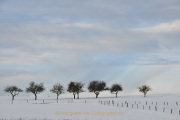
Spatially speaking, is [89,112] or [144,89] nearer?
[89,112]

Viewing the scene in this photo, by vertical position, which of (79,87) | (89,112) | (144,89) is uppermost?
(79,87)

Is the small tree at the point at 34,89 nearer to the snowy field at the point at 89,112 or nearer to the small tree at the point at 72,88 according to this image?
the small tree at the point at 72,88

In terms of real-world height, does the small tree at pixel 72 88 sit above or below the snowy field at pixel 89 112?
above

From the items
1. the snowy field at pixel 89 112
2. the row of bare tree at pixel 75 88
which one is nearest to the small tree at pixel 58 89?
the row of bare tree at pixel 75 88

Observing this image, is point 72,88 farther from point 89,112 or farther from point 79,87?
point 89,112

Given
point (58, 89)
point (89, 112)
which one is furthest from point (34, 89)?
point (89, 112)

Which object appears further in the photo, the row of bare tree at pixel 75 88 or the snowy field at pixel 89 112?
the row of bare tree at pixel 75 88

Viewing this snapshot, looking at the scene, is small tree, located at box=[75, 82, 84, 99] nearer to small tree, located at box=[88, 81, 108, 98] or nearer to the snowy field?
small tree, located at box=[88, 81, 108, 98]

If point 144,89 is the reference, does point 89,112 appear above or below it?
below

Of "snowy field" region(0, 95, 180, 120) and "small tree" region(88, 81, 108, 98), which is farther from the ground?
"small tree" region(88, 81, 108, 98)

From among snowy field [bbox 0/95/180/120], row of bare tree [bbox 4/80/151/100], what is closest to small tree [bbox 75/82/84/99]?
row of bare tree [bbox 4/80/151/100]

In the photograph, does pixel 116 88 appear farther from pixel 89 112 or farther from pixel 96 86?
pixel 89 112

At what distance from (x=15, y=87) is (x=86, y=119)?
108524 mm

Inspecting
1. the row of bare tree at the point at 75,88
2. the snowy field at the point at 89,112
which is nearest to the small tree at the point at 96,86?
the row of bare tree at the point at 75,88
